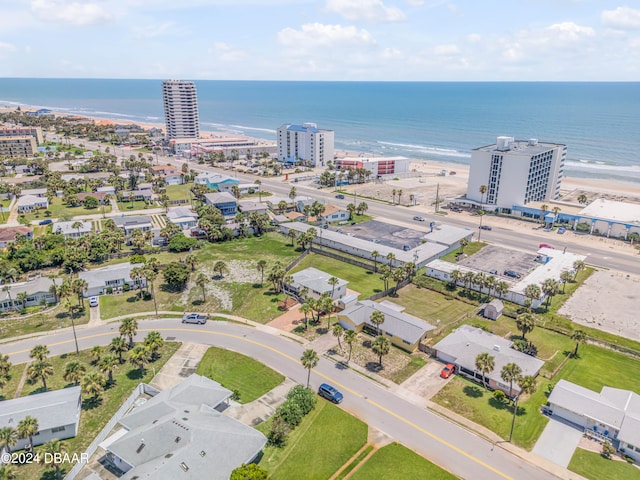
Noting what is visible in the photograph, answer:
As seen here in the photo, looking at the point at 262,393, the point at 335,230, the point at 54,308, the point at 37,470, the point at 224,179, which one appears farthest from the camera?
the point at 224,179

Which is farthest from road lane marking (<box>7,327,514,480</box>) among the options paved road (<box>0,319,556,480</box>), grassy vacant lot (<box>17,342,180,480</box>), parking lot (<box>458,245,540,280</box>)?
parking lot (<box>458,245,540,280</box>)

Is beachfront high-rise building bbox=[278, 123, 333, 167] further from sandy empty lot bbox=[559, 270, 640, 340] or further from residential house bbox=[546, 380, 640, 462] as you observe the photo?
residential house bbox=[546, 380, 640, 462]

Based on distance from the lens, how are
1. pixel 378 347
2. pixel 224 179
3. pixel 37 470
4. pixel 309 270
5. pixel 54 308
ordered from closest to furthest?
1. pixel 37 470
2. pixel 378 347
3. pixel 54 308
4. pixel 309 270
5. pixel 224 179

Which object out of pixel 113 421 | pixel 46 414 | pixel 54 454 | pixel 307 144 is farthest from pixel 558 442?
pixel 307 144

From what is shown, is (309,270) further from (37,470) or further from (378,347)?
(37,470)

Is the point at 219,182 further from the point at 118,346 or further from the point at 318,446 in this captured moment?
the point at 318,446

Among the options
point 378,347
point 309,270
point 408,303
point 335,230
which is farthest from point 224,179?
point 378,347

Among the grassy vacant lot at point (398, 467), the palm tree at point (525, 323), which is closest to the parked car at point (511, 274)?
the palm tree at point (525, 323)
